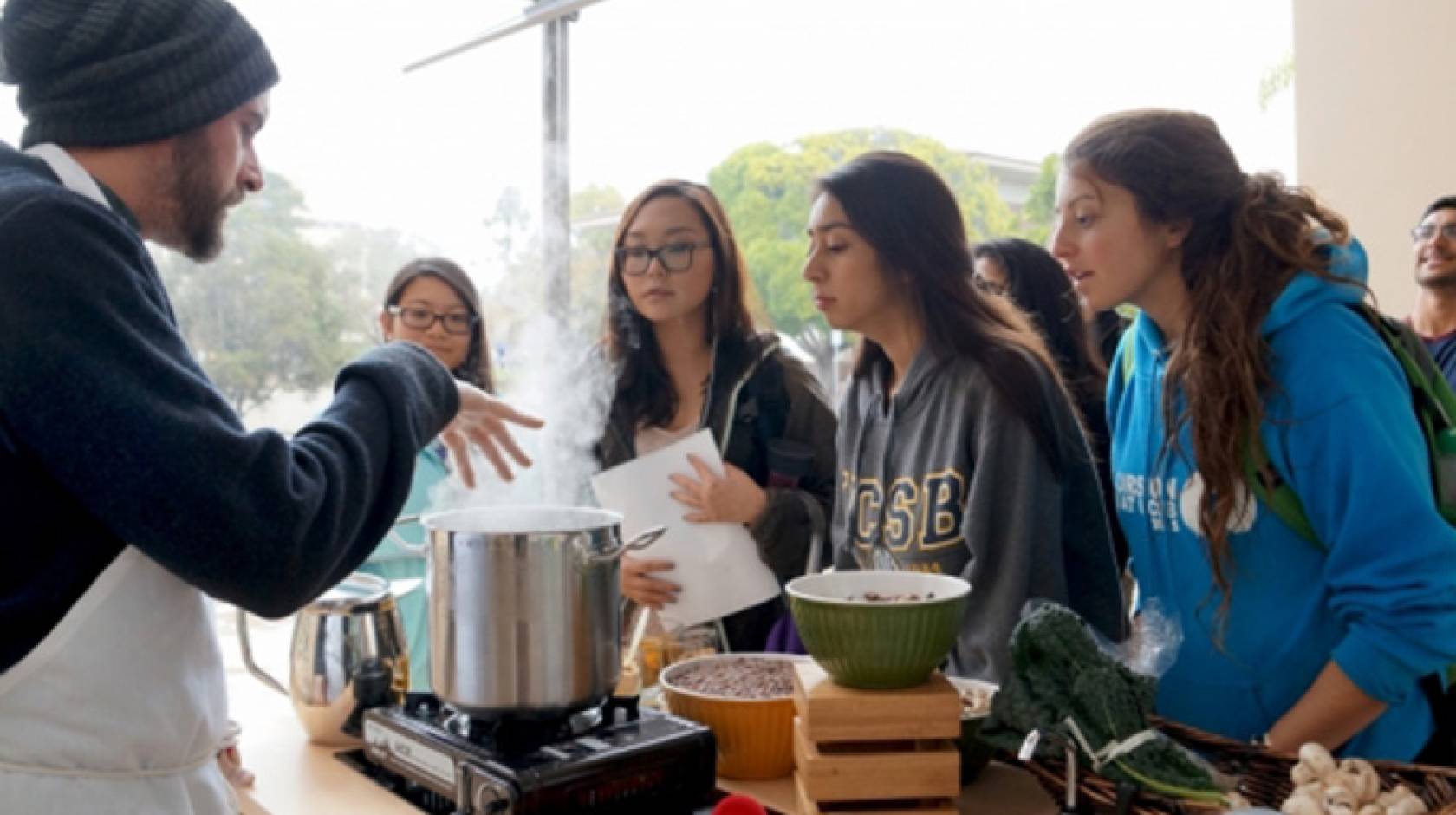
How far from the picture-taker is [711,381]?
2.16 metres

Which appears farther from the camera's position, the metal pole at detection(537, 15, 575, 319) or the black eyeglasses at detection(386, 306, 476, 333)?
the metal pole at detection(537, 15, 575, 319)

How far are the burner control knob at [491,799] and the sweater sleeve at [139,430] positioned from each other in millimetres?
277

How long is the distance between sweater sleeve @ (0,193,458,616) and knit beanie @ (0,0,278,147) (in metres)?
0.17

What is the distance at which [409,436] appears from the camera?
1039 mm

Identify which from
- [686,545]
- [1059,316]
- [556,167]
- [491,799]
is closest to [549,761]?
[491,799]

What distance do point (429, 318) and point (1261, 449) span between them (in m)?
1.71

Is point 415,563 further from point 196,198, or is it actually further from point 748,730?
point 196,198

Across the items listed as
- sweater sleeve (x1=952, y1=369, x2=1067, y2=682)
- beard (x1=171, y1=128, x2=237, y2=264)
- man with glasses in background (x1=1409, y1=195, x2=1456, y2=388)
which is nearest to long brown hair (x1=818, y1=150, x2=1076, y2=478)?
sweater sleeve (x1=952, y1=369, x2=1067, y2=682)

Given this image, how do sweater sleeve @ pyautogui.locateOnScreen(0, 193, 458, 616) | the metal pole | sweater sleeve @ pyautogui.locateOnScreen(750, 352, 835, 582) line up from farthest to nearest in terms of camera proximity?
the metal pole
sweater sleeve @ pyautogui.locateOnScreen(750, 352, 835, 582)
sweater sleeve @ pyautogui.locateOnScreen(0, 193, 458, 616)

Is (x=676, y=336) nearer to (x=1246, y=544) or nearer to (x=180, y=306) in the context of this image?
(x=1246, y=544)

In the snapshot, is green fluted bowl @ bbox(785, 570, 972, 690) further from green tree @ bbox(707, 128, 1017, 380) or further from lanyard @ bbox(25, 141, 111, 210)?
green tree @ bbox(707, 128, 1017, 380)

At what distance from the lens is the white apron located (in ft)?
3.03

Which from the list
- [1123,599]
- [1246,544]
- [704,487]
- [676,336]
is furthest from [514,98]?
[1246,544]

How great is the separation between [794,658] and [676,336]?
102cm
